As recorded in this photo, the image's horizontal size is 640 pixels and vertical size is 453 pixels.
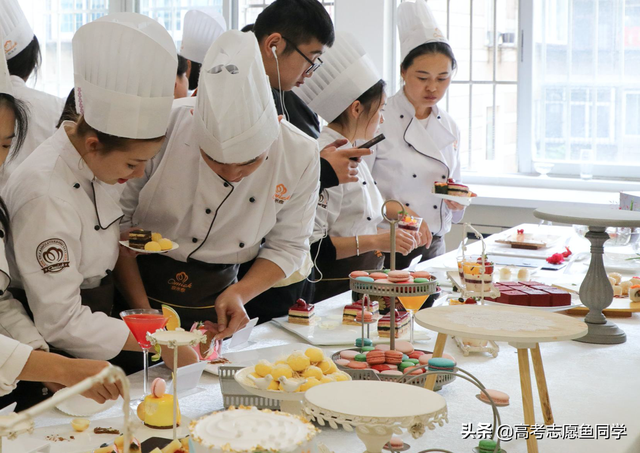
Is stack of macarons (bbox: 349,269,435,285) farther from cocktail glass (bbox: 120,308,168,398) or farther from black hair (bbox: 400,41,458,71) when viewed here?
black hair (bbox: 400,41,458,71)

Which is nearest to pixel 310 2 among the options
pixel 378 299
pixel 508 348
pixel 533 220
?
pixel 378 299

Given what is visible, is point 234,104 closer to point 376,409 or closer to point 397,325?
point 397,325

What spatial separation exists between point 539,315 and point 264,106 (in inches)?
29.0

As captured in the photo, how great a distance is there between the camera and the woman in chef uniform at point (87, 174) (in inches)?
55.7

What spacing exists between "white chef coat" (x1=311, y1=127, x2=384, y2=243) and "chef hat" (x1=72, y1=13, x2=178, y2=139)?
1.02 meters

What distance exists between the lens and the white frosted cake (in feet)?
2.46

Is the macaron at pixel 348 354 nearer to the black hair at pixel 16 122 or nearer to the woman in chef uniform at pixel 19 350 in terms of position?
the woman in chef uniform at pixel 19 350

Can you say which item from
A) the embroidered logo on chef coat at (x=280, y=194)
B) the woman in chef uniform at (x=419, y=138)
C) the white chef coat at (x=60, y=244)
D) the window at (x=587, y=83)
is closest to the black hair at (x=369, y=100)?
the woman in chef uniform at (x=419, y=138)

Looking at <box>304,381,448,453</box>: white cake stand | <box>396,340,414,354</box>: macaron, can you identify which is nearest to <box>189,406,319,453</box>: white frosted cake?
<box>304,381,448,453</box>: white cake stand

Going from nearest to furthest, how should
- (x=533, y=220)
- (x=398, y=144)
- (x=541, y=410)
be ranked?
(x=541, y=410) < (x=398, y=144) < (x=533, y=220)

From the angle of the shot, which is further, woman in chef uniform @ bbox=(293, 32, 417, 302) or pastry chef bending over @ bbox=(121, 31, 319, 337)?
woman in chef uniform @ bbox=(293, 32, 417, 302)

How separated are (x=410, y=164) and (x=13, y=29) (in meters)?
1.64

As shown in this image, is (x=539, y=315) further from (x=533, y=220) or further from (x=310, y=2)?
(x=533, y=220)

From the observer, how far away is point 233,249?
1830 mm
